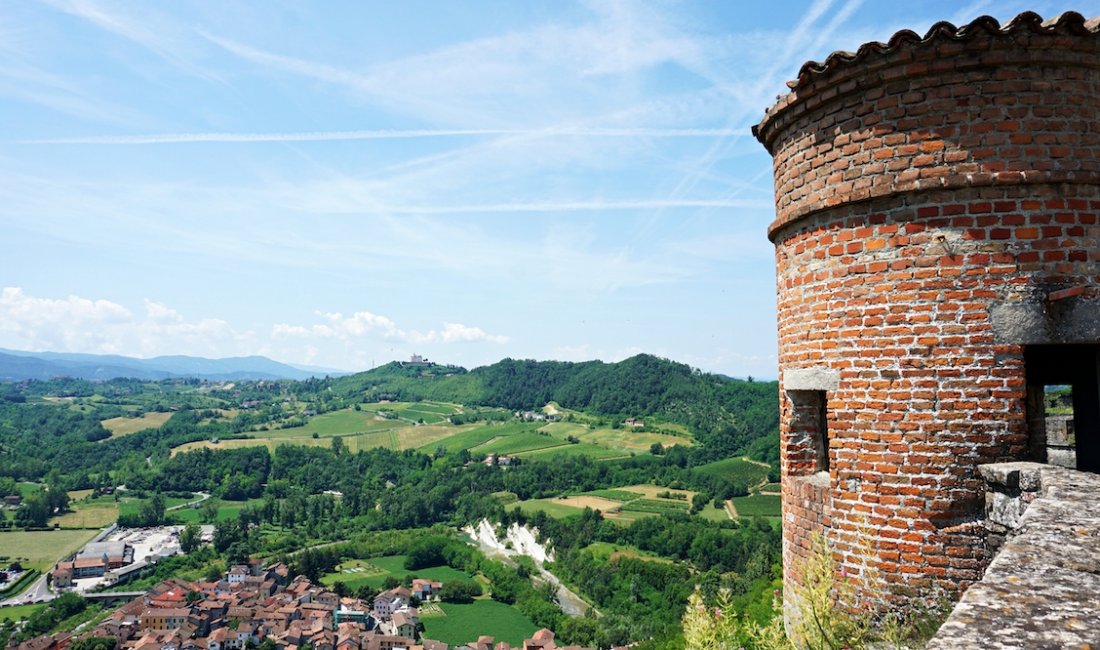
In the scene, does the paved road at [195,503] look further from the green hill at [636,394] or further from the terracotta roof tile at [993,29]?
the terracotta roof tile at [993,29]

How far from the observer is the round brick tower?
13.8 ft

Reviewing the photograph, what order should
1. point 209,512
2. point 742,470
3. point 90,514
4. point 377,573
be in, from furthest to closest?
point 209,512 → point 90,514 → point 742,470 → point 377,573

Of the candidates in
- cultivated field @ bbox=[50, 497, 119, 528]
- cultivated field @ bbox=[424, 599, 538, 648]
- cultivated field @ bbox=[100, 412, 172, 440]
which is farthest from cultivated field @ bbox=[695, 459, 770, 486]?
cultivated field @ bbox=[100, 412, 172, 440]

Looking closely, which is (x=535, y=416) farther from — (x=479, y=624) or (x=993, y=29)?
(x=993, y=29)

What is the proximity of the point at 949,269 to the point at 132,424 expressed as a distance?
179201 mm

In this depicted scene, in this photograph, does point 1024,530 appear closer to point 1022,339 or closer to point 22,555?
point 1022,339

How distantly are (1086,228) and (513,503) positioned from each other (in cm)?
10189

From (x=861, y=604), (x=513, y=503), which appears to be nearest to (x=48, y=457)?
(x=513, y=503)

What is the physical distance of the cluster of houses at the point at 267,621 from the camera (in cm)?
5266

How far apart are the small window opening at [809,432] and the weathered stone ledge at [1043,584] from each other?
1.53m

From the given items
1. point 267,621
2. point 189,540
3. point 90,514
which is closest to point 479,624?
point 267,621

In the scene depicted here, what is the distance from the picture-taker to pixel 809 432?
5.24 meters

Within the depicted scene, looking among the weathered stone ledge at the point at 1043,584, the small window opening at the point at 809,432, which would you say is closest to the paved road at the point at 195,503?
the small window opening at the point at 809,432

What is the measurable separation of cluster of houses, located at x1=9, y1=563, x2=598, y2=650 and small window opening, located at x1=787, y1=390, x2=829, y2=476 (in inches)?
1890
